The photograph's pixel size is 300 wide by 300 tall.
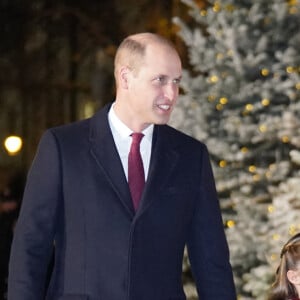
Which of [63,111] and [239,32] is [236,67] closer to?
[239,32]

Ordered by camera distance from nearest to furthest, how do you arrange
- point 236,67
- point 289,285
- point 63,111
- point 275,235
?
point 289,285 < point 275,235 < point 236,67 < point 63,111

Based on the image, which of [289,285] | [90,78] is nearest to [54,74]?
[90,78]

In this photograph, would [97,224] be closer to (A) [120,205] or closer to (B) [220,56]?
(A) [120,205]

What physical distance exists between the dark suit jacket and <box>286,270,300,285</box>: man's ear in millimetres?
808

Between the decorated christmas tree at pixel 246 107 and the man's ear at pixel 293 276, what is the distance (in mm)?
3559

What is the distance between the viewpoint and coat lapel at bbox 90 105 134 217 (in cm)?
466

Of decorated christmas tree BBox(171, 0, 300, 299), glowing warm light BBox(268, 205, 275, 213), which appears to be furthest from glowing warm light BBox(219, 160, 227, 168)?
glowing warm light BBox(268, 205, 275, 213)

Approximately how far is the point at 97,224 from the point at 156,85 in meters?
0.62

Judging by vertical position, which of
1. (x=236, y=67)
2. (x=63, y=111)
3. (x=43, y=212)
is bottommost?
(x=43, y=212)

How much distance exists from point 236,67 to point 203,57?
321 millimetres

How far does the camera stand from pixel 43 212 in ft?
15.2

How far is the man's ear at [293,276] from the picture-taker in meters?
5.41

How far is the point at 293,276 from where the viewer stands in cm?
543

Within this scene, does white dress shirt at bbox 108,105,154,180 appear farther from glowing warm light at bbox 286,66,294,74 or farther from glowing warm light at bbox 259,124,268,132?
glowing warm light at bbox 286,66,294,74
